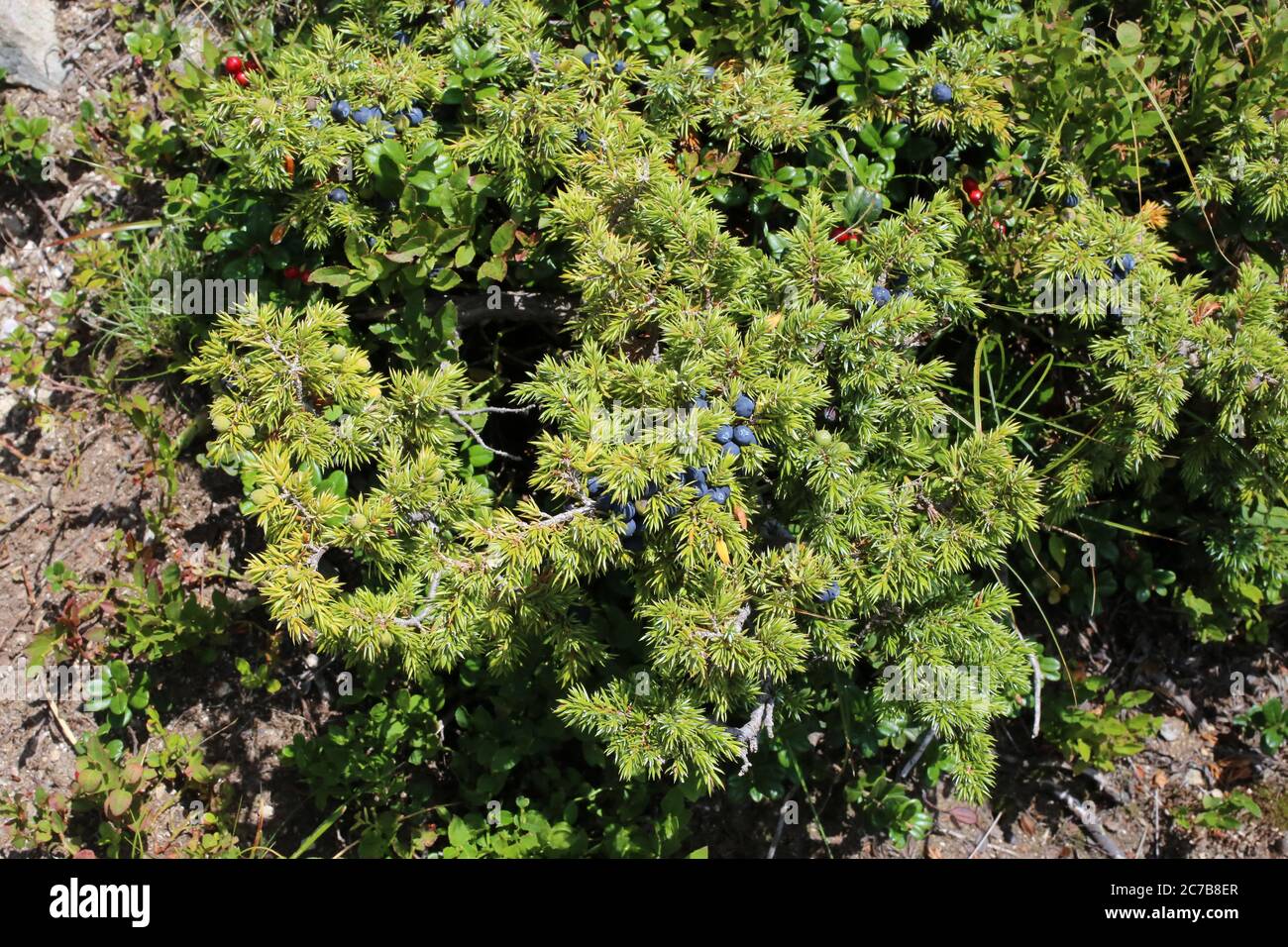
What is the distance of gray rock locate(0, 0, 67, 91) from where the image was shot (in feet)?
12.0

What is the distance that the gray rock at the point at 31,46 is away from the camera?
3654 millimetres

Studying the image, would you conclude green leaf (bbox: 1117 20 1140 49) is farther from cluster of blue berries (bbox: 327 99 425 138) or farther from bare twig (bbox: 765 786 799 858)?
bare twig (bbox: 765 786 799 858)

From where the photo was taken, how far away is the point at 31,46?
3.70 meters

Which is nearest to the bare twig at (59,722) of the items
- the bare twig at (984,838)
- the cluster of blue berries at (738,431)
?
the cluster of blue berries at (738,431)

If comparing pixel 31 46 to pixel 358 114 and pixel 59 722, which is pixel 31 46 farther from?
pixel 59 722

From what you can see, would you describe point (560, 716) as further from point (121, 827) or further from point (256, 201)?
point (256, 201)

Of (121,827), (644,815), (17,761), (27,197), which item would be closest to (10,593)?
(17,761)

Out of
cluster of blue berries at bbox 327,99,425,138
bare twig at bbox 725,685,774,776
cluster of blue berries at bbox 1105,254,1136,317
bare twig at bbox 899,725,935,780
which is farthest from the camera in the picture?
bare twig at bbox 899,725,935,780

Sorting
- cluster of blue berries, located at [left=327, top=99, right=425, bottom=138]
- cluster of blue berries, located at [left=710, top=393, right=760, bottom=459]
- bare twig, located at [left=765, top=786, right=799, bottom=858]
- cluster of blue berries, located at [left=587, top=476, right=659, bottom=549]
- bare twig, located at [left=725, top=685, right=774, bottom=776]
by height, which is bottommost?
bare twig, located at [left=765, top=786, right=799, bottom=858]

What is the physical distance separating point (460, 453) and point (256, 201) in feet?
3.20

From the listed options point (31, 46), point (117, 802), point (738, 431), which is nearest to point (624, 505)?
point (738, 431)

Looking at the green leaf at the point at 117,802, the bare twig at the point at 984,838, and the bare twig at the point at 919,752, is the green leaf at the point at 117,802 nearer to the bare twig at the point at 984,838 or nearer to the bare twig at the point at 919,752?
the bare twig at the point at 919,752

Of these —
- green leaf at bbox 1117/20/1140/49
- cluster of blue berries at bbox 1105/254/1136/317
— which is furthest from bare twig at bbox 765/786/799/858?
green leaf at bbox 1117/20/1140/49

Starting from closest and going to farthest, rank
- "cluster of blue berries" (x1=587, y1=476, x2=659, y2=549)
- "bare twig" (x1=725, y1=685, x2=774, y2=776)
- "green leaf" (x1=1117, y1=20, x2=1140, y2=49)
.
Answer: "cluster of blue berries" (x1=587, y1=476, x2=659, y2=549) < "bare twig" (x1=725, y1=685, x2=774, y2=776) < "green leaf" (x1=1117, y1=20, x2=1140, y2=49)
